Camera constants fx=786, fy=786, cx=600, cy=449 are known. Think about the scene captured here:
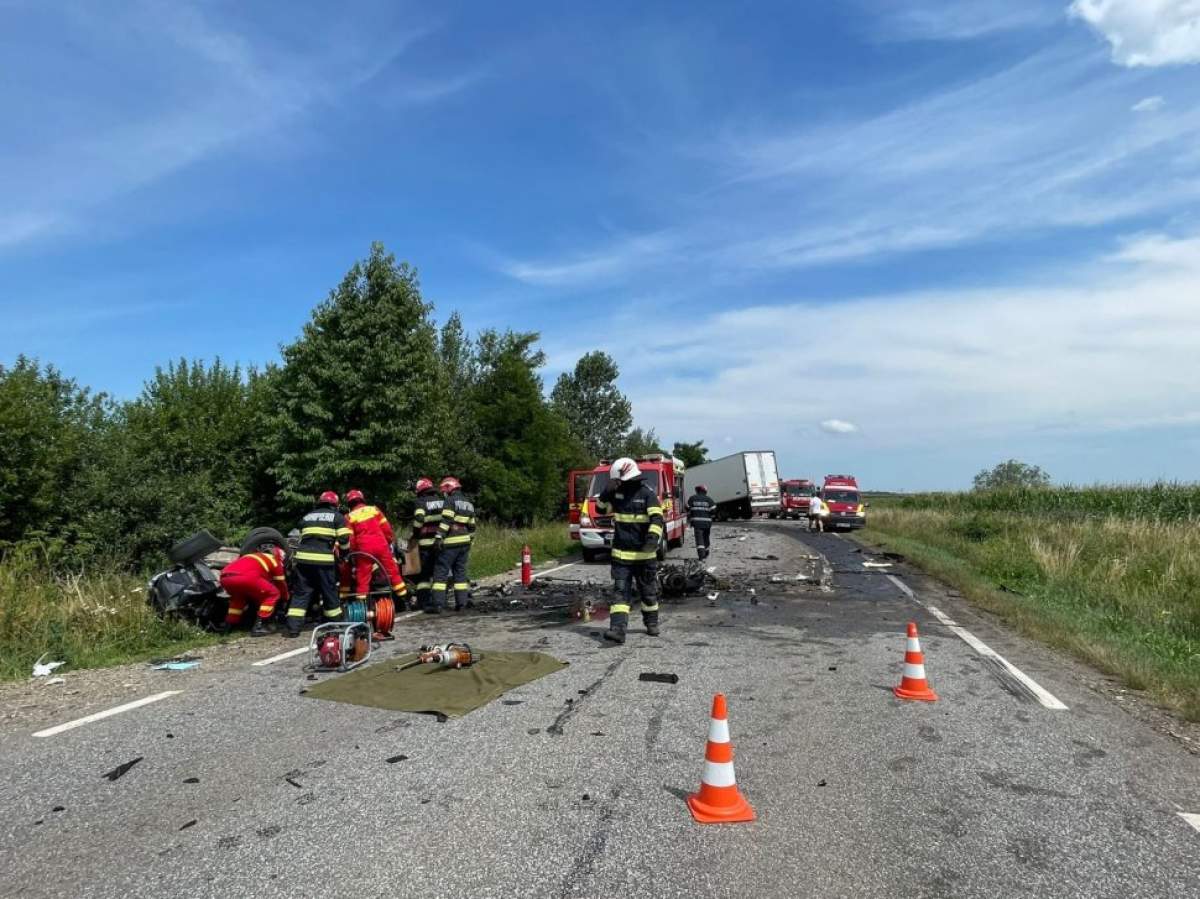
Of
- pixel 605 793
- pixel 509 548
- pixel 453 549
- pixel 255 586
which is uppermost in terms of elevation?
pixel 453 549

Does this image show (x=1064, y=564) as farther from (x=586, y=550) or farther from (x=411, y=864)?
(x=411, y=864)

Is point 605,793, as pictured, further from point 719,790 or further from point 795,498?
point 795,498

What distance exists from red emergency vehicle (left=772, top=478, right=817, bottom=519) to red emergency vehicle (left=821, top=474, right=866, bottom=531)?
33.7 ft

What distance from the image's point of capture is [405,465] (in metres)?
24.5

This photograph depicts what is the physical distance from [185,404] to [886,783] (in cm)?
2790

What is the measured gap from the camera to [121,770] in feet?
Result: 15.2

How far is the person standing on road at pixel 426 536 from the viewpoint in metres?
11.3

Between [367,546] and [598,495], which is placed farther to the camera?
[598,495]

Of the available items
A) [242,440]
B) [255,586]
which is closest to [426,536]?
[255,586]

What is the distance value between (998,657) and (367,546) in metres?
7.16

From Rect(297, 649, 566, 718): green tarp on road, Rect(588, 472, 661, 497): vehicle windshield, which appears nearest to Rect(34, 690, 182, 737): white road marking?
Rect(297, 649, 566, 718): green tarp on road

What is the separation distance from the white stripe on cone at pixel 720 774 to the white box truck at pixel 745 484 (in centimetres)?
3957

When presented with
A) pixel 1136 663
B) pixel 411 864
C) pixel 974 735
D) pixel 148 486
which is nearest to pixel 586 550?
pixel 148 486

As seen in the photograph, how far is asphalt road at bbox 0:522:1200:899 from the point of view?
333 cm
